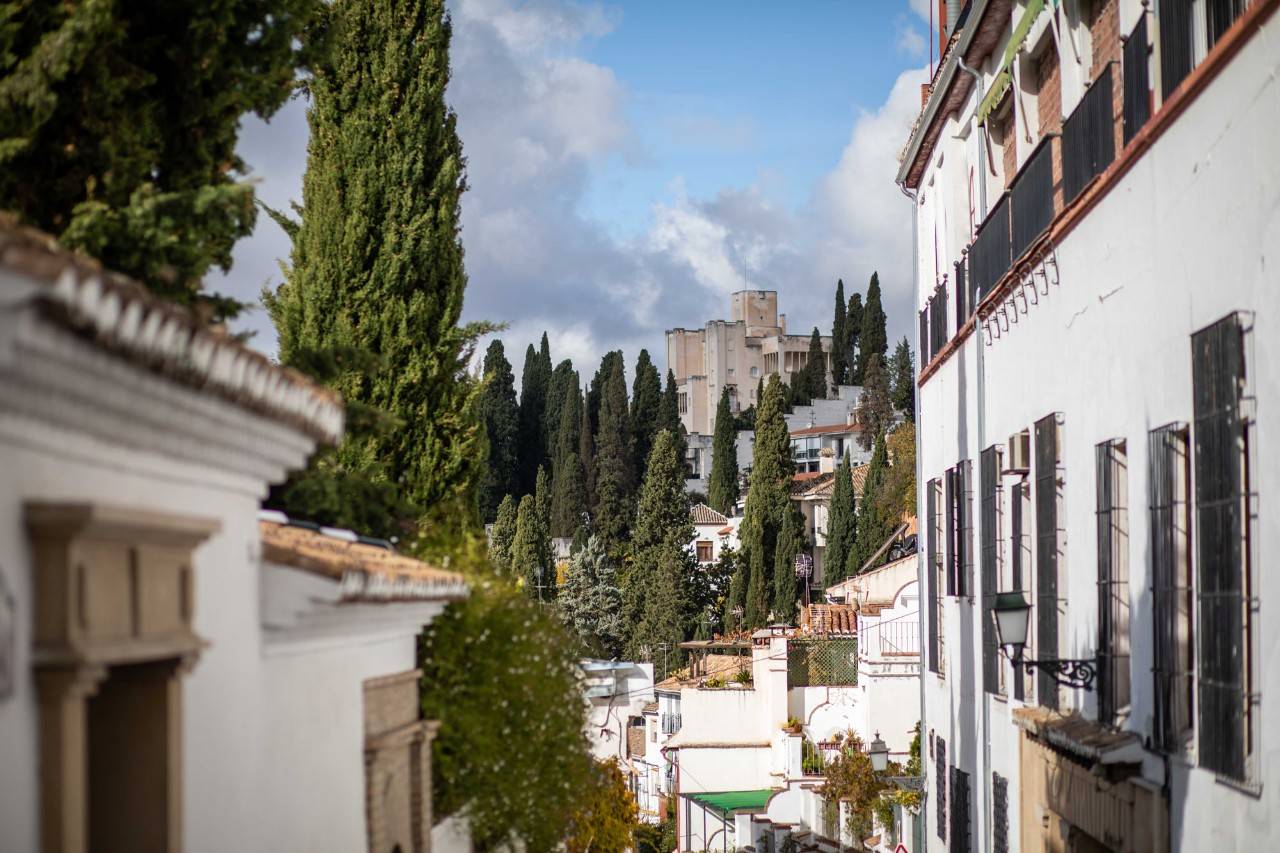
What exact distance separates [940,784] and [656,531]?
169 feet

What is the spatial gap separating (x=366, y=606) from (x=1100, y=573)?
597 centimetres

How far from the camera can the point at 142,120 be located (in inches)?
310

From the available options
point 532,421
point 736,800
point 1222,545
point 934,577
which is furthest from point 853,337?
point 1222,545

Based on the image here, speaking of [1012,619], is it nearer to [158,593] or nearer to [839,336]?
[158,593]

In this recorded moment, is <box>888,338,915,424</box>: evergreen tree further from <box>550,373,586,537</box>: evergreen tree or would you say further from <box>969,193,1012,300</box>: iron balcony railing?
<box>969,193,1012,300</box>: iron balcony railing

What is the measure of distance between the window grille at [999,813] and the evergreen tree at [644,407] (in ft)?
267

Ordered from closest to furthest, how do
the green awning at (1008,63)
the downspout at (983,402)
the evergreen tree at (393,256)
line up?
the green awning at (1008,63)
the evergreen tree at (393,256)
the downspout at (983,402)

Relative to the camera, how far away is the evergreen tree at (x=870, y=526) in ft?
220

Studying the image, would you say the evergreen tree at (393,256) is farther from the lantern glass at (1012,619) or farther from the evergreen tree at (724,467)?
the evergreen tree at (724,467)

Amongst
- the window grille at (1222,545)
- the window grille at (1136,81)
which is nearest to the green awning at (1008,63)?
the window grille at (1136,81)

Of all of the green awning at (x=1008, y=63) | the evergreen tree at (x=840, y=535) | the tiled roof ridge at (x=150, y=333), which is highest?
the green awning at (x=1008, y=63)

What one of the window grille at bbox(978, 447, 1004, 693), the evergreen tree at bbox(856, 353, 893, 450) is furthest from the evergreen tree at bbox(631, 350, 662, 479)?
the window grille at bbox(978, 447, 1004, 693)

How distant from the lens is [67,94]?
748 centimetres

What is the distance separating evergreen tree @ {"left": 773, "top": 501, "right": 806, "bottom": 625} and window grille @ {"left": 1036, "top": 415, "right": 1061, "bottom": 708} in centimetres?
5157
